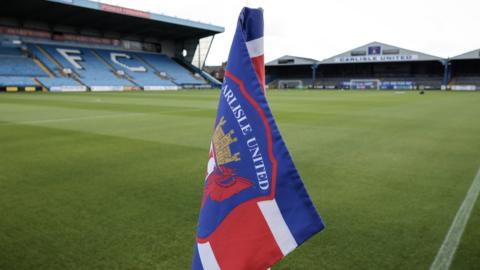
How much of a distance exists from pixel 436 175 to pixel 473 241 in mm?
2424

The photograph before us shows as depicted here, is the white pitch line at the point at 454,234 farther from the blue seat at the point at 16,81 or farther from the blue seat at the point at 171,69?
the blue seat at the point at 171,69

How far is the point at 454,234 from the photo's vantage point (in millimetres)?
3268

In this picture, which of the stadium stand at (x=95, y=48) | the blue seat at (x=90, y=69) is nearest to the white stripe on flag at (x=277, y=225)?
the stadium stand at (x=95, y=48)

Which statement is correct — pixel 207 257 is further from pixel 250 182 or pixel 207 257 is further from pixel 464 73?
pixel 464 73

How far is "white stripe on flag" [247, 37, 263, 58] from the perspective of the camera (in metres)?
Result: 1.62

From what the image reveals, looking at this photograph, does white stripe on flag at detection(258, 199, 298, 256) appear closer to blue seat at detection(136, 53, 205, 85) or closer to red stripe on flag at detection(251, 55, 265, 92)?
red stripe on flag at detection(251, 55, 265, 92)

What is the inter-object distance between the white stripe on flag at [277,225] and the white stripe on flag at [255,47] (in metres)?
0.64

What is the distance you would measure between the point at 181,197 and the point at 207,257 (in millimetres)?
2708

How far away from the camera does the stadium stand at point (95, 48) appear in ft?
123

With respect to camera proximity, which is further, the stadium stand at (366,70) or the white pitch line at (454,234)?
the stadium stand at (366,70)

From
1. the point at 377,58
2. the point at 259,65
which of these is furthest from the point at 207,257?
the point at 377,58

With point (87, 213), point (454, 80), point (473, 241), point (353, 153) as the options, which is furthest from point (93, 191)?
point (454, 80)

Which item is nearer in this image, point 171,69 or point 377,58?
point 171,69

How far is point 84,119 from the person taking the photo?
12672 mm
